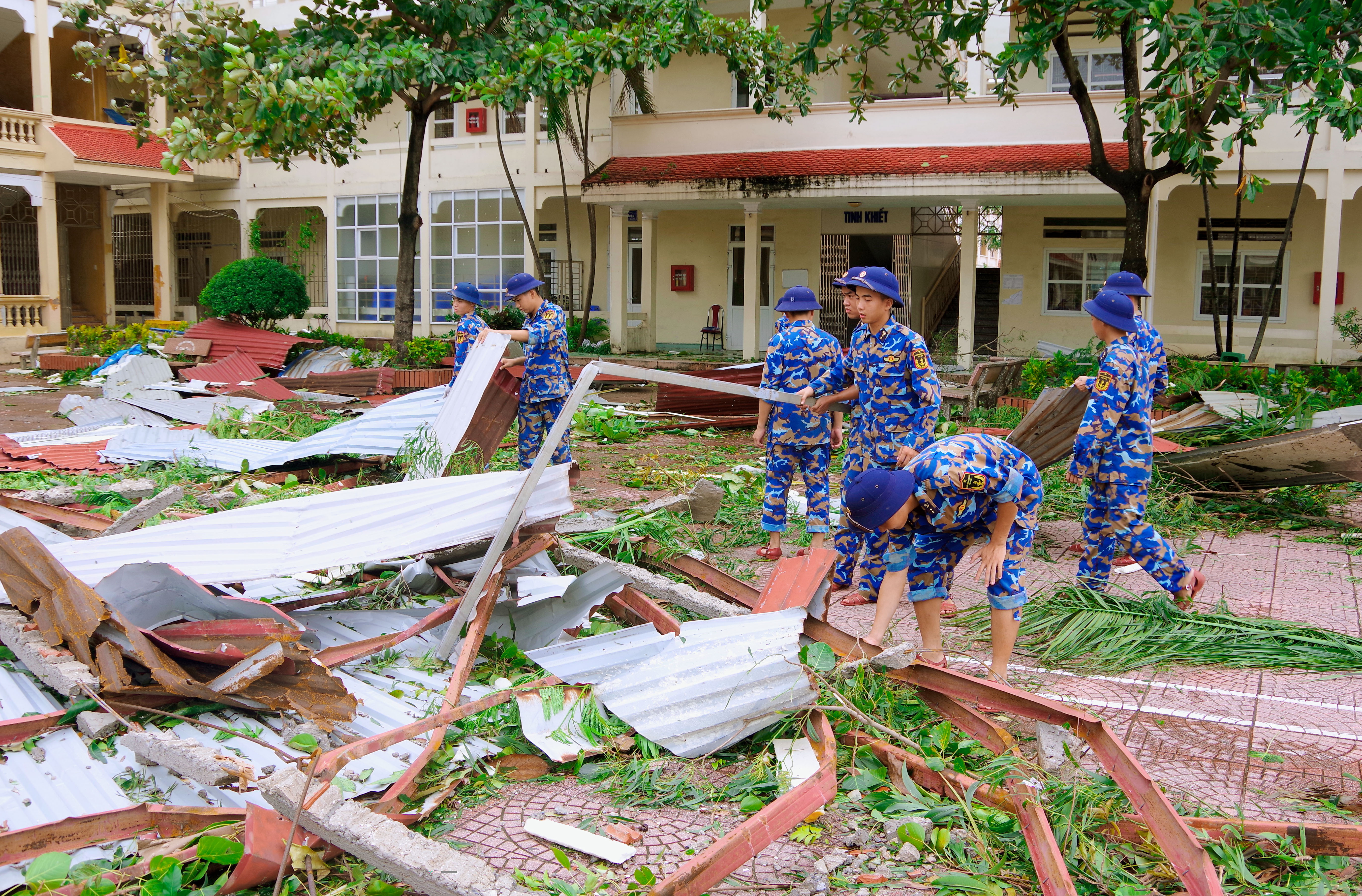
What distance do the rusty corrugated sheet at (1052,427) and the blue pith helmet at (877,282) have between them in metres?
1.65

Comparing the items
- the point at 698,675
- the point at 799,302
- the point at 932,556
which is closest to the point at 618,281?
the point at 799,302

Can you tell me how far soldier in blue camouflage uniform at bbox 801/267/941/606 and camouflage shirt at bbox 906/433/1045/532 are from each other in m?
1.13

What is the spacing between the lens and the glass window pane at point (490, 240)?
69.3 feet

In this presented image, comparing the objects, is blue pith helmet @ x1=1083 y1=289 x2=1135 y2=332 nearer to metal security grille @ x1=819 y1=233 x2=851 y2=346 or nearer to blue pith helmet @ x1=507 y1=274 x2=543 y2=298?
blue pith helmet @ x1=507 y1=274 x2=543 y2=298

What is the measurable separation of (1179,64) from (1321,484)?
318 centimetres

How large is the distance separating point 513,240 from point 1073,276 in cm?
1080

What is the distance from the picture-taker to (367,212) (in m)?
22.4

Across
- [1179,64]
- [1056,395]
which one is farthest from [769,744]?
[1179,64]

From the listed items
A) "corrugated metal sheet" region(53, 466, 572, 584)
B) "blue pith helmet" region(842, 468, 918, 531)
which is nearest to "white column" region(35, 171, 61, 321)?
"corrugated metal sheet" region(53, 466, 572, 584)

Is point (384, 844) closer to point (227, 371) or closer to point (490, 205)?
point (227, 371)

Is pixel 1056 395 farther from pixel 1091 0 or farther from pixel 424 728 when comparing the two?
pixel 424 728

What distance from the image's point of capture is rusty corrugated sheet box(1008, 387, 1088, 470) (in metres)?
6.32

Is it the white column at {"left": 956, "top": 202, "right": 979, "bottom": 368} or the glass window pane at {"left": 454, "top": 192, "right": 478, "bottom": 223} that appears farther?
the glass window pane at {"left": 454, "top": 192, "right": 478, "bottom": 223}

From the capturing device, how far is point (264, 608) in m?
4.01
